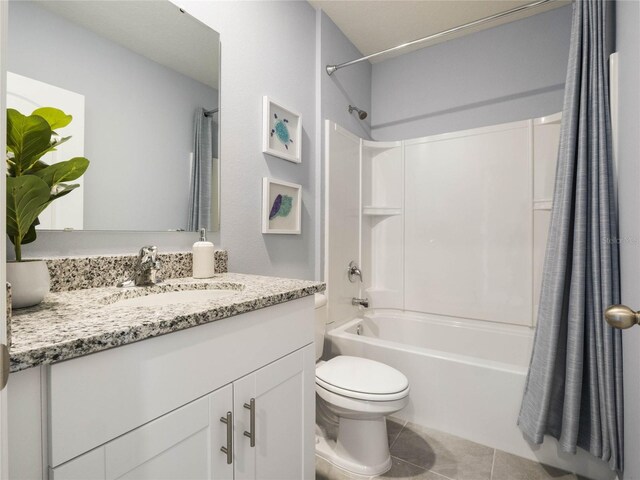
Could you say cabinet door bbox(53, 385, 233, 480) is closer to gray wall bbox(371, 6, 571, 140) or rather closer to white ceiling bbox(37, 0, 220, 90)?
white ceiling bbox(37, 0, 220, 90)

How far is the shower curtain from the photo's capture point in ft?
4.54

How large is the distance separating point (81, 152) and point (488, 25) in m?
2.62

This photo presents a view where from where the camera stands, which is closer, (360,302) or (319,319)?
(319,319)

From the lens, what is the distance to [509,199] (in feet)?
7.58

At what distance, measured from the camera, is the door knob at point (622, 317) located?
68 centimetres

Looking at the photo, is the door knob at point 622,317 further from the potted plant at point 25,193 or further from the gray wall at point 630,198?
the potted plant at point 25,193

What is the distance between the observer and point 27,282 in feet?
2.48

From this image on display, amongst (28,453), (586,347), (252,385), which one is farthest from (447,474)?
(28,453)

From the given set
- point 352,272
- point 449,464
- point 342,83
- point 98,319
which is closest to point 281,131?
point 342,83

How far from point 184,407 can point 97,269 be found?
23.9 inches

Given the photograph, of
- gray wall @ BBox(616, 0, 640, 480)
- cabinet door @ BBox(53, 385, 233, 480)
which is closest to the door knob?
gray wall @ BBox(616, 0, 640, 480)

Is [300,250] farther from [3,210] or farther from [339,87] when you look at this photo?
[3,210]

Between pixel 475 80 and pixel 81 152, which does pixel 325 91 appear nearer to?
pixel 475 80

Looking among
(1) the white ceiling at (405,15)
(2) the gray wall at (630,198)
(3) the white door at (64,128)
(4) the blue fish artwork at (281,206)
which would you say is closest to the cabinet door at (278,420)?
(3) the white door at (64,128)
